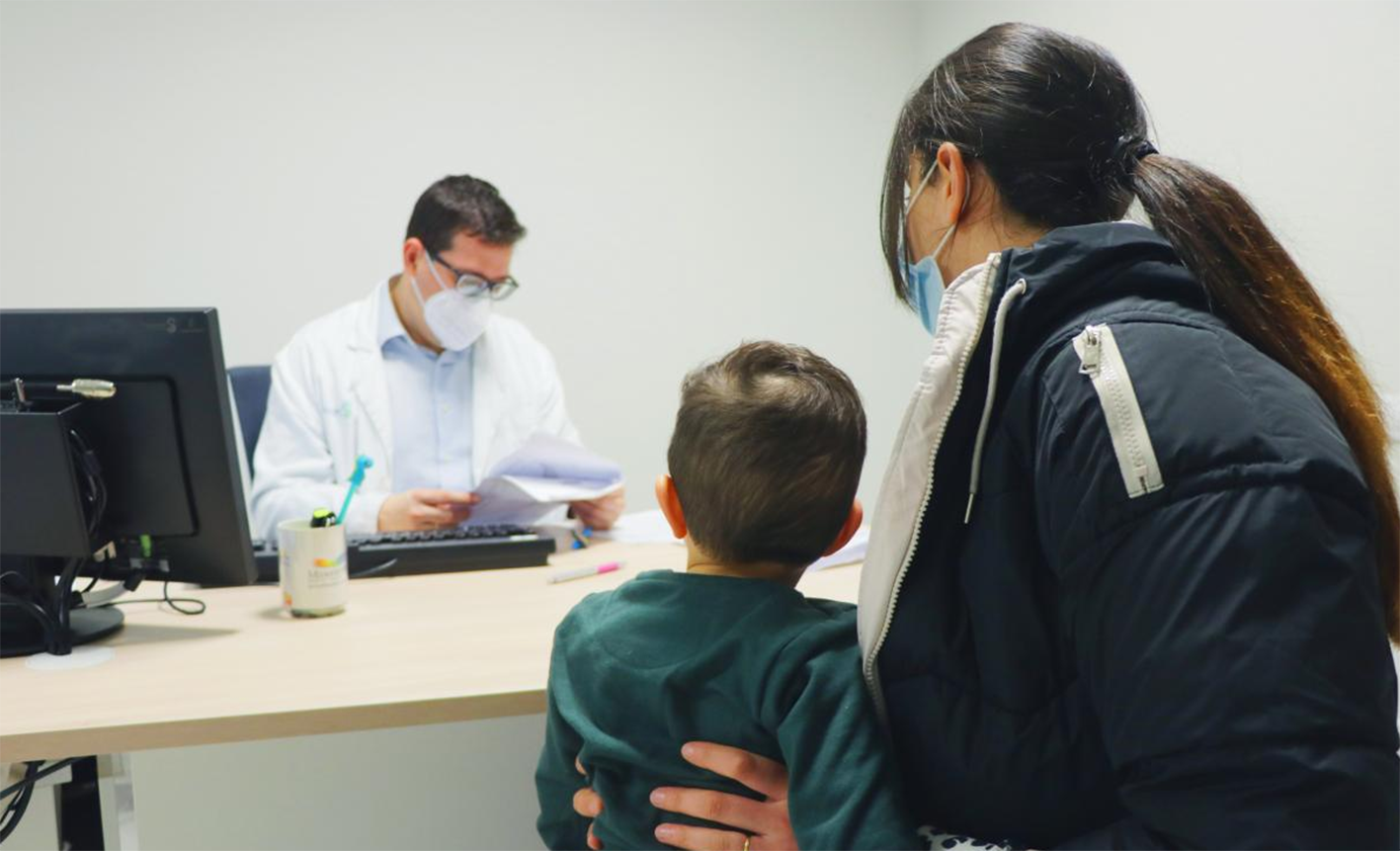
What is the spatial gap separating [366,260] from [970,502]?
2.85 meters

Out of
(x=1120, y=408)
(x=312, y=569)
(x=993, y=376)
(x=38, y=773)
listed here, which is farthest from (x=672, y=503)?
(x=38, y=773)

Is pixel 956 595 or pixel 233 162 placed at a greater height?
pixel 233 162

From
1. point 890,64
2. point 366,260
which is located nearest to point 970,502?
point 366,260

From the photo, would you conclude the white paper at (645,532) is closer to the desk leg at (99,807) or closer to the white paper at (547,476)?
the white paper at (547,476)

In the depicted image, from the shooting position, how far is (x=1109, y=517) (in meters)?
0.77

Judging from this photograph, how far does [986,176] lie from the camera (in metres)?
1.01

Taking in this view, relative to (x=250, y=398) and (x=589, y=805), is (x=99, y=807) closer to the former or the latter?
(x=589, y=805)

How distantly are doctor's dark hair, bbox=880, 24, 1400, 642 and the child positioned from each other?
0.86ft

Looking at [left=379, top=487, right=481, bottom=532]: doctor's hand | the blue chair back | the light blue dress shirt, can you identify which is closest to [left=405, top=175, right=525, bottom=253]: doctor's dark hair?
the light blue dress shirt

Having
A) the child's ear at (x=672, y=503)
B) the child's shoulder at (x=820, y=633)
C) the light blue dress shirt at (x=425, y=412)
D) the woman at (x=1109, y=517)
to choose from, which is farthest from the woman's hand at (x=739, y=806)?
the light blue dress shirt at (x=425, y=412)

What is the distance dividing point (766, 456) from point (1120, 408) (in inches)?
15.5

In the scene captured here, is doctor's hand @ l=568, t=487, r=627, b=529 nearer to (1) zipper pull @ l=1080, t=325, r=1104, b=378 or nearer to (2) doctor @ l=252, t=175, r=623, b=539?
(2) doctor @ l=252, t=175, r=623, b=539

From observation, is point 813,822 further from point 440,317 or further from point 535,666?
point 440,317

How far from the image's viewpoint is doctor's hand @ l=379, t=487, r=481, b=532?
7.19ft
